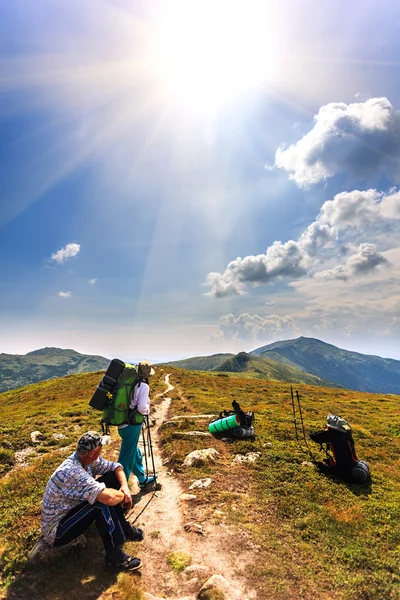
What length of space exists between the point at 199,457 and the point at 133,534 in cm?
642

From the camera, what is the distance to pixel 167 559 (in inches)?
306

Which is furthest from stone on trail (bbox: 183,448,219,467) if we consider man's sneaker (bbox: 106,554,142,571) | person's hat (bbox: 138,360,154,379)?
man's sneaker (bbox: 106,554,142,571)

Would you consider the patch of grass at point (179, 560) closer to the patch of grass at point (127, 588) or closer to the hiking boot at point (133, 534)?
the hiking boot at point (133, 534)

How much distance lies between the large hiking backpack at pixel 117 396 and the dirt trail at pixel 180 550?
3217 mm

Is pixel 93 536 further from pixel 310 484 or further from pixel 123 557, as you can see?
pixel 310 484

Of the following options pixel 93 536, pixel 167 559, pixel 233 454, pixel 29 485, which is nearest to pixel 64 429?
pixel 29 485

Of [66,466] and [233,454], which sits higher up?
[66,466]

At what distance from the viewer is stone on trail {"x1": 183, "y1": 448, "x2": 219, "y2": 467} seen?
1390 centimetres

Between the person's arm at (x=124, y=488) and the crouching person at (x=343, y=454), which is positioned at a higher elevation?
the person's arm at (x=124, y=488)

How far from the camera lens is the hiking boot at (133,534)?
27.1 ft

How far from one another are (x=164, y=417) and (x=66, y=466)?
21159mm

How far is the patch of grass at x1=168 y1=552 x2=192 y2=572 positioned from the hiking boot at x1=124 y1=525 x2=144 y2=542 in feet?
3.49

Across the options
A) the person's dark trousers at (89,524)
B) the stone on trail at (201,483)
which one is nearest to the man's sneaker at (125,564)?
the person's dark trousers at (89,524)

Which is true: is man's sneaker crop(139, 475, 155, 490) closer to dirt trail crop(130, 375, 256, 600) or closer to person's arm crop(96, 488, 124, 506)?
dirt trail crop(130, 375, 256, 600)
